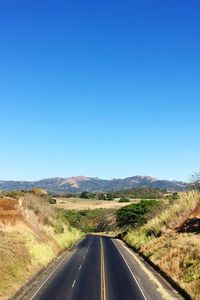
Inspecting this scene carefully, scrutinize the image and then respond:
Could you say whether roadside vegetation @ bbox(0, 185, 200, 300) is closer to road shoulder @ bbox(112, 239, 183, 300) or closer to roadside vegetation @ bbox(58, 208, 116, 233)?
road shoulder @ bbox(112, 239, 183, 300)

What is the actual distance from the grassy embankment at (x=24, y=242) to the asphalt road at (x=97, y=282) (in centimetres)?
180

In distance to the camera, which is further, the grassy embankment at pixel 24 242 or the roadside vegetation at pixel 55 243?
the roadside vegetation at pixel 55 243

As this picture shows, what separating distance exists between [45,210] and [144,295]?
4371 centimetres

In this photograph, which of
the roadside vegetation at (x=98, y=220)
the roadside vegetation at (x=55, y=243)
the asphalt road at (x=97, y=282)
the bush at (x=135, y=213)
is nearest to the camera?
the asphalt road at (x=97, y=282)

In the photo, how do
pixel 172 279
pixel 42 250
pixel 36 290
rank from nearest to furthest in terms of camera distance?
pixel 36 290 → pixel 172 279 → pixel 42 250

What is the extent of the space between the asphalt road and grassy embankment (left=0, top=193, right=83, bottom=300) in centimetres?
180

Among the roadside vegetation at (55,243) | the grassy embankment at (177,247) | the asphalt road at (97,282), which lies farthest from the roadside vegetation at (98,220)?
the asphalt road at (97,282)

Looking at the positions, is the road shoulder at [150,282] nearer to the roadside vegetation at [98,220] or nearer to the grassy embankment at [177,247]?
the grassy embankment at [177,247]

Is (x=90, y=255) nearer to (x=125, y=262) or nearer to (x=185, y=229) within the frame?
(x=125, y=262)

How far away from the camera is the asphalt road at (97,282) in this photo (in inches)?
1145

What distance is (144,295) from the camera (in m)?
29.5

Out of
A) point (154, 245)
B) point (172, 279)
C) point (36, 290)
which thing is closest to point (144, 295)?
point (172, 279)

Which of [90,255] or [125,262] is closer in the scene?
[125,262]

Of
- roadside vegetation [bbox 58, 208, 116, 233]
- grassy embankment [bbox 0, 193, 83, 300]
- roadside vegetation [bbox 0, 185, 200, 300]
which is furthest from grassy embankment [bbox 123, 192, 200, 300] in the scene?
roadside vegetation [bbox 58, 208, 116, 233]
